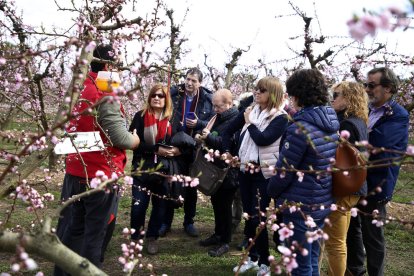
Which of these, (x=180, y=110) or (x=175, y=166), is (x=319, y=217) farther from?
(x=180, y=110)

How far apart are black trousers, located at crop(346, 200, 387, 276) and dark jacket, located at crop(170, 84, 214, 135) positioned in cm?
204

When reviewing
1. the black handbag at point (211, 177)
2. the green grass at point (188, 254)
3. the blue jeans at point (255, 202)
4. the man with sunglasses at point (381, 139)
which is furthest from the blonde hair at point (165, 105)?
the man with sunglasses at point (381, 139)

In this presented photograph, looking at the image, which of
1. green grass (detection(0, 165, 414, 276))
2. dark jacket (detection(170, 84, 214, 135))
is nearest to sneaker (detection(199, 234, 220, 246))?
green grass (detection(0, 165, 414, 276))

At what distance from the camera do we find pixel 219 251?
434 cm

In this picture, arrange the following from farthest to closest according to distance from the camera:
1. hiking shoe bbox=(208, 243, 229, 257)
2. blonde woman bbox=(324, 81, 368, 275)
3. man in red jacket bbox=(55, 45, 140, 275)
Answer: hiking shoe bbox=(208, 243, 229, 257), blonde woman bbox=(324, 81, 368, 275), man in red jacket bbox=(55, 45, 140, 275)

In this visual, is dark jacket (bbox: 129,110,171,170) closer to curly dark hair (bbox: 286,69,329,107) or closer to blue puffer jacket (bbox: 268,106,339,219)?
blue puffer jacket (bbox: 268,106,339,219)

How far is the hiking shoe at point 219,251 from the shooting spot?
430 cm

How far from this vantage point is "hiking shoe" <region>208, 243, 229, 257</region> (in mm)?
4305

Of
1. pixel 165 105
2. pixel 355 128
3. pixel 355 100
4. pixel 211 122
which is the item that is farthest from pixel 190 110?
pixel 355 128

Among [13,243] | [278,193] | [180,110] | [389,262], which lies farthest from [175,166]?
[13,243]

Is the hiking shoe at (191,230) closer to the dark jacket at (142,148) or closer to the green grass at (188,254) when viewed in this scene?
the green grass at (188,254)

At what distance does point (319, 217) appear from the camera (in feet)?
9.06

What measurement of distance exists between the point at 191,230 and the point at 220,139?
1461 millimetres

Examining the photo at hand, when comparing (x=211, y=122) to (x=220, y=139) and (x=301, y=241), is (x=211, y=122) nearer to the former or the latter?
(x=220, y=139)
